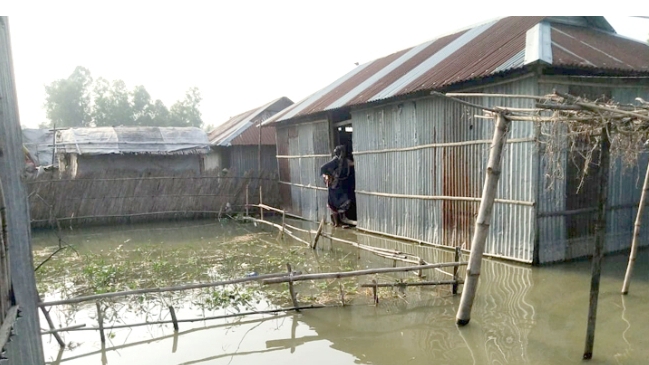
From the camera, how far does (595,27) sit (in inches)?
428

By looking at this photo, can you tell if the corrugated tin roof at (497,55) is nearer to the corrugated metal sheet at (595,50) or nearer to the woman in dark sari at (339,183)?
the corrugated metal sheet at (595,50)

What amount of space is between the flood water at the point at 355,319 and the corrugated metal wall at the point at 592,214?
39cm

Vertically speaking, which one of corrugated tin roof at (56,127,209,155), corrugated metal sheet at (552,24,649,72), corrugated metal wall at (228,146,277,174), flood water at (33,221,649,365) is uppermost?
corrugated metal sheet at (552,24,649,72)

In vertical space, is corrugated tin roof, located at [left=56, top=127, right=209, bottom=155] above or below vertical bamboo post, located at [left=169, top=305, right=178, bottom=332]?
above

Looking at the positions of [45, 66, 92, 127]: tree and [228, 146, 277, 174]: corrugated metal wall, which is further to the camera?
[45, 66, 92, 127]: tree

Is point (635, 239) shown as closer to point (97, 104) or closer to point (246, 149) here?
point (246, 149)

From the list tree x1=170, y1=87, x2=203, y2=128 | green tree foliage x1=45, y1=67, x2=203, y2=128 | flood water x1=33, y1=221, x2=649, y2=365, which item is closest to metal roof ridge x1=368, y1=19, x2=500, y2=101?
flood water x1=33, y1=221, x2=649, y2=365

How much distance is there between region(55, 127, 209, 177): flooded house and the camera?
19.0 meters

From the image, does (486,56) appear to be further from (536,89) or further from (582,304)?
(582,304)

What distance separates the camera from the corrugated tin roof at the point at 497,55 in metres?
8.31

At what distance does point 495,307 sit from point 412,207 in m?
4.93

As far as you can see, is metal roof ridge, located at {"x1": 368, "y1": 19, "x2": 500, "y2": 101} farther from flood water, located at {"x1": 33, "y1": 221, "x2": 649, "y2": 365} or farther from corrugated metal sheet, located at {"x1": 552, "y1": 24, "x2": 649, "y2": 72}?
flood water, located at {"x1": 33, "y1": 221, "x2": 649, "y2": 365}

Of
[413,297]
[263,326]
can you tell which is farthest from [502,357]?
[263,326]

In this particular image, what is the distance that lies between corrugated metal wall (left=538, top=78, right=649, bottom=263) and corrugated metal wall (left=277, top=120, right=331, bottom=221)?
24.5 feet
